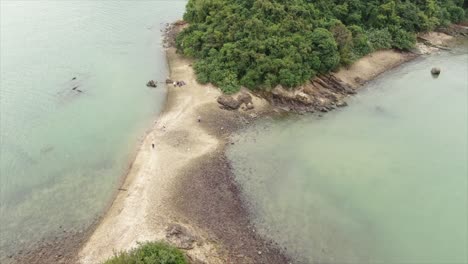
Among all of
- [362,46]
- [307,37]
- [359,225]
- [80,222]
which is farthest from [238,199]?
[362,46]

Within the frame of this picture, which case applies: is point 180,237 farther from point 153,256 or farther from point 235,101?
point 235,101

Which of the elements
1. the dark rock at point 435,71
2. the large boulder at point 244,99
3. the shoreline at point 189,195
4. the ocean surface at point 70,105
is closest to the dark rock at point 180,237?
the shoreline at point 189,195

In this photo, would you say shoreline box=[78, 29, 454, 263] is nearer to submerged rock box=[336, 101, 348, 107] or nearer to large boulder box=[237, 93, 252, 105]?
large boulder box=[237, 93, 252, 105]

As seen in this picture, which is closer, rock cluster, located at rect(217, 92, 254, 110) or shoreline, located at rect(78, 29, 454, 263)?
shoreline, located at rect(78, 29, 454, 263)

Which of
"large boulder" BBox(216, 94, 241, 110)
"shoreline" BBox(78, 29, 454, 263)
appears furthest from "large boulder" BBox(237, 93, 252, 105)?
"shoreline" BBox(78, 29, 454, 263)

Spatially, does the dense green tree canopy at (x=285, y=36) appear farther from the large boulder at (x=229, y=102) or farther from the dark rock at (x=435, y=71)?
the dark rock at (x=435, y=71)
